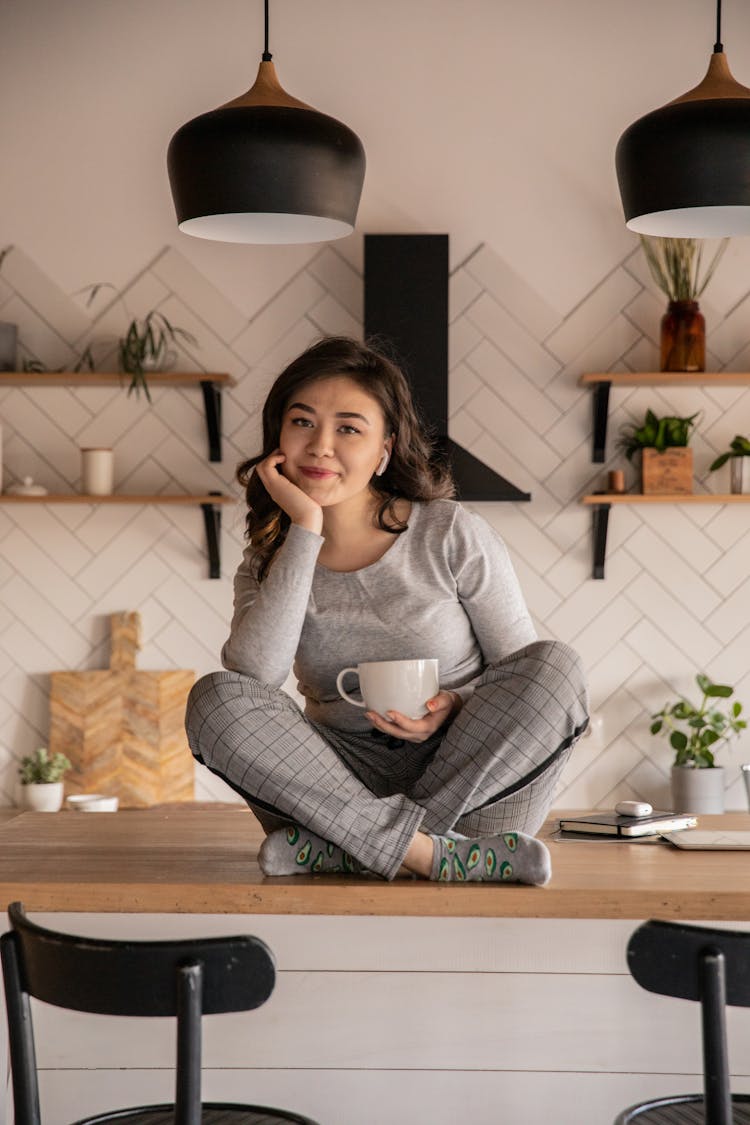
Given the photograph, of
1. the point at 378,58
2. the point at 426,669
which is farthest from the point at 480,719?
the point at 378,58

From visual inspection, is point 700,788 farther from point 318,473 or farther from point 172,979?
point 172,979

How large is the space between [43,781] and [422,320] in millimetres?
1665

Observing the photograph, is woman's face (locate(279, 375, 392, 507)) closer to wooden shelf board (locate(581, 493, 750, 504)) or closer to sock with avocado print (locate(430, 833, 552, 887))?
sock with avocado print (locate(430, 833, 552, 887))

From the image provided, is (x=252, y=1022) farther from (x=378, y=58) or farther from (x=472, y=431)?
(x=378, y=58)

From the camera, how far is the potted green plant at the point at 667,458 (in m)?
3.57

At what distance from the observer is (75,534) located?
3736mm

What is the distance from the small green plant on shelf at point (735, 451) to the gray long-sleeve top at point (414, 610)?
6.15 ft

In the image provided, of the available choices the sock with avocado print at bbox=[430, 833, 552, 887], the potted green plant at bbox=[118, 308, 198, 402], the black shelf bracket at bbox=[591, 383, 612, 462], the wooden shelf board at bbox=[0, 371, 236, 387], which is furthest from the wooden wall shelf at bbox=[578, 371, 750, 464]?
the sock with avocado print at bbox=[430, 833, 552, 887]

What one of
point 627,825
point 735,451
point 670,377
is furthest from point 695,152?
point 735,451

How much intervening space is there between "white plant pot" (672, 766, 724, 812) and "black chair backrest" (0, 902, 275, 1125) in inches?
104

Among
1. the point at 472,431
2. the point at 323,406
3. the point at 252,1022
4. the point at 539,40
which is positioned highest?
the point at 539,40

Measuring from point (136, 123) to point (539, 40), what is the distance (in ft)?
3.97

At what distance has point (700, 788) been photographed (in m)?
3.54

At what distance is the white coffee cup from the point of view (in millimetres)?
1640
